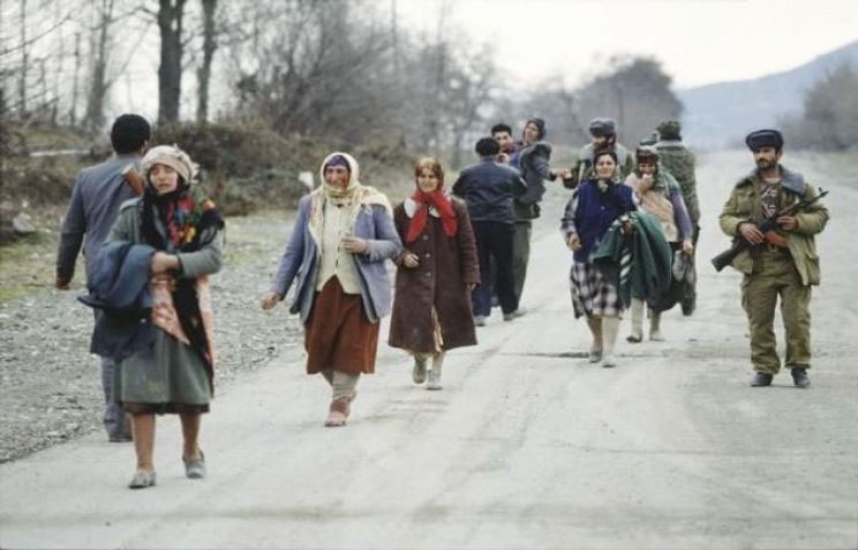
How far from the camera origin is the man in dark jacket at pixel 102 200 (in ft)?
31.3

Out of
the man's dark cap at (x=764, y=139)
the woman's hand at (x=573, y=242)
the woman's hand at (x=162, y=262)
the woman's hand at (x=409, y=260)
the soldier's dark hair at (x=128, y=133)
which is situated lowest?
the woman's hand at (x=409, y=260)

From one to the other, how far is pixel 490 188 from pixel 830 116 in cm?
7898

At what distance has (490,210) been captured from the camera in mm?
16297

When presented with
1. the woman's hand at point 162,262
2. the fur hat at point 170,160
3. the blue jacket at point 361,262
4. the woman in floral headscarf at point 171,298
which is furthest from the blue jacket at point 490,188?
the woman's hand at point 162,262

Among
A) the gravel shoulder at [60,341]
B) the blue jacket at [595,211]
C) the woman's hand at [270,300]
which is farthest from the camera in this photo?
the blue jacket at [595,211]

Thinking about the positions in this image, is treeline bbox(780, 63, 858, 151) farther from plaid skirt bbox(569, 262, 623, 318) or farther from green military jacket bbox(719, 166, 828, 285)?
green military jacket bbox(719, 166, 828, 285)

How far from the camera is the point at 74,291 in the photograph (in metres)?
18.6

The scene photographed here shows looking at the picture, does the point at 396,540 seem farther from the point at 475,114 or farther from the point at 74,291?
the point at 475,114

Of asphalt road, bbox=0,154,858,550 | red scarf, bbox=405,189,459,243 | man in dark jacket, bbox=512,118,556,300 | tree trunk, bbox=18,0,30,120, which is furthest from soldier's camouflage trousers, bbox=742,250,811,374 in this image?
tree trunk, bbox=18,0,30,120

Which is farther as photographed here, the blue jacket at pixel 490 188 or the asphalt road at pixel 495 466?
the blue jacket at pixel 490 188

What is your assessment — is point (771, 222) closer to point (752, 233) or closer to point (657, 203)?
point (752, 233)

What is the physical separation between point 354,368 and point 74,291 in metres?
9.03

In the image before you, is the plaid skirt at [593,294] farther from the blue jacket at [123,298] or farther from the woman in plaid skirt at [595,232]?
the blue jacket at [123,298]

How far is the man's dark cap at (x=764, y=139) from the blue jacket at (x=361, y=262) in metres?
3.06
